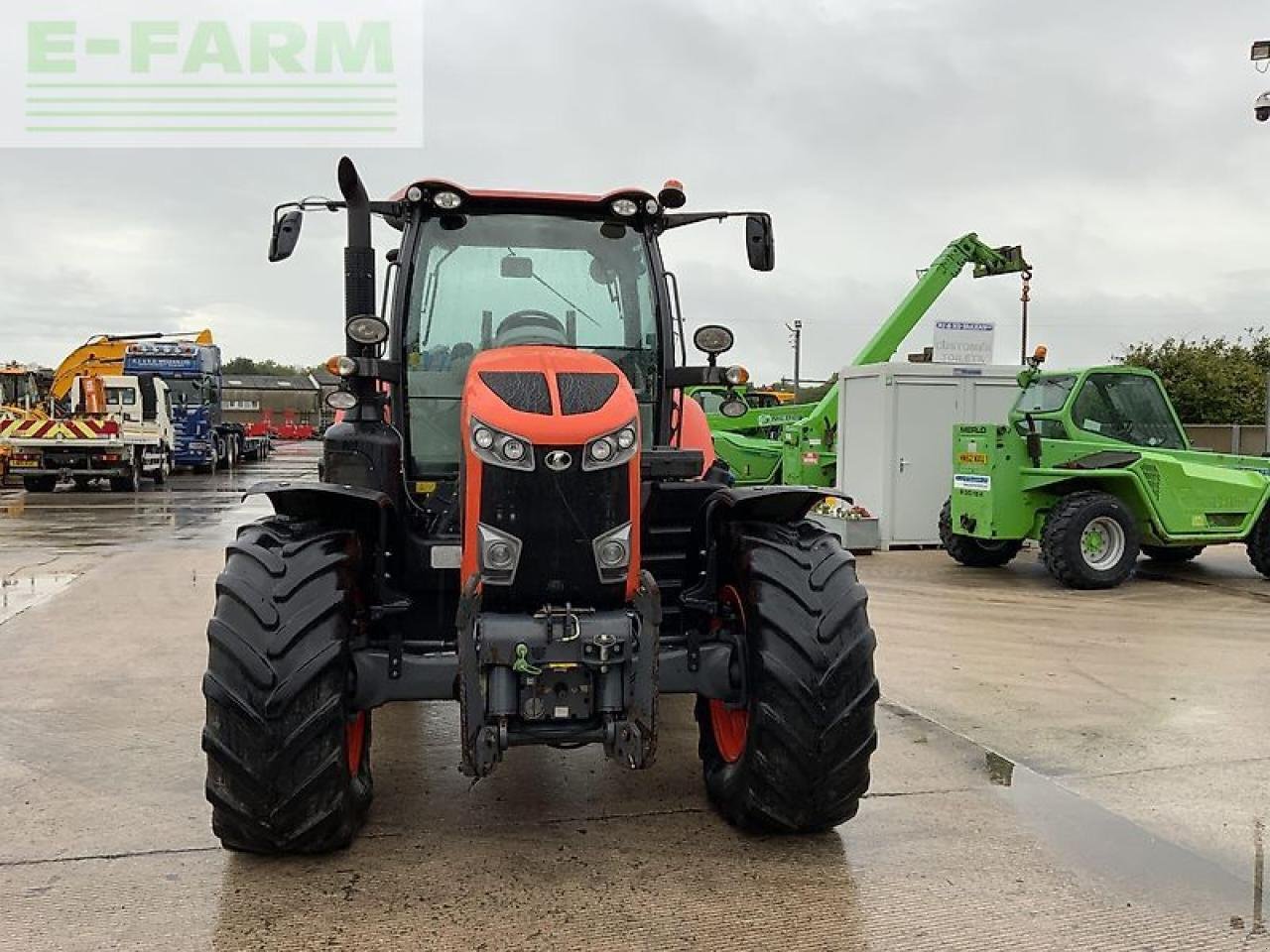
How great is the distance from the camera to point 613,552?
11.2 feet

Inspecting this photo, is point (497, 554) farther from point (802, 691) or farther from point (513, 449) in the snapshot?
point (802, 691)

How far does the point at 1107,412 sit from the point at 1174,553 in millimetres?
2227

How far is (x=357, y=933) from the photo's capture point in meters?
3.09

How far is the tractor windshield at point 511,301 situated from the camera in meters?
4.25

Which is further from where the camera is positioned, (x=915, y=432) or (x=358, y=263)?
(x=915, y=432)

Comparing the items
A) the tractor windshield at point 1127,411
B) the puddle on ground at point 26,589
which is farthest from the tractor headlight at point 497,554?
the tractor windshield at point 1127,411

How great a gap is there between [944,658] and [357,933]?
15.1 ft

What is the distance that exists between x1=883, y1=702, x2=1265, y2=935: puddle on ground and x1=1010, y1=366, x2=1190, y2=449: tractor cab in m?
6.18

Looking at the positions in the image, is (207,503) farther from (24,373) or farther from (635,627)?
(635,627)

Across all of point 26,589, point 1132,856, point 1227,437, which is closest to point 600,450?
point 1132,856

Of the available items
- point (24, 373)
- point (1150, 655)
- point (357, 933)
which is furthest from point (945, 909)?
point (24, 373)

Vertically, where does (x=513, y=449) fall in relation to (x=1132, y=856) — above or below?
above

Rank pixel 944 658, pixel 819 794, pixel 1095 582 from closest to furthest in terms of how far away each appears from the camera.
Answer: pixel 819 794 < pixel 944 658 < pixel 1095 582

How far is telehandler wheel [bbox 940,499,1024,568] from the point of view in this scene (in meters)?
10.7
